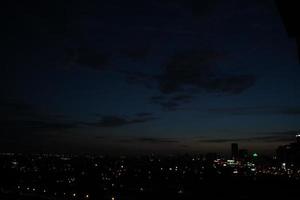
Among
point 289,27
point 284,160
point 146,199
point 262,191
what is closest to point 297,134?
point 284,160

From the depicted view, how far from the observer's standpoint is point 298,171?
3701 inches

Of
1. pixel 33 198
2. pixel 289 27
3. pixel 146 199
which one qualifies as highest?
pixel 289 27

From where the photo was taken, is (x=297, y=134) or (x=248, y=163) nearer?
(x=297, y=134)

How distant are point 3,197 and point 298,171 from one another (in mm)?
Answer: 94252

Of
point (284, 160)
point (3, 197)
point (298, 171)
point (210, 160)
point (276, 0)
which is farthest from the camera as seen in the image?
point (210, 160)

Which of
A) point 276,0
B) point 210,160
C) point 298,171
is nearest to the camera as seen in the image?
point 276,0

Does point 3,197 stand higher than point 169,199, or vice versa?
point 3,197

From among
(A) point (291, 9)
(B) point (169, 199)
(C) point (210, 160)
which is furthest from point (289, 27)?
(C) point (210, 160)

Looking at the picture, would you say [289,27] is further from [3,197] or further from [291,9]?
[3,197]

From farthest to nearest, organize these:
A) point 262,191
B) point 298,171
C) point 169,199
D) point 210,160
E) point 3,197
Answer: point 210,160
point 298,171
point 262,191
point 169,199
point 3,197

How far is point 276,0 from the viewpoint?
7.12ft

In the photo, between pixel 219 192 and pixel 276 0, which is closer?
pixel 276 0

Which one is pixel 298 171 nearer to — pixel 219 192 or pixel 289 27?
pixel 219 192

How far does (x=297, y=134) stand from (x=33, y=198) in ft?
313
